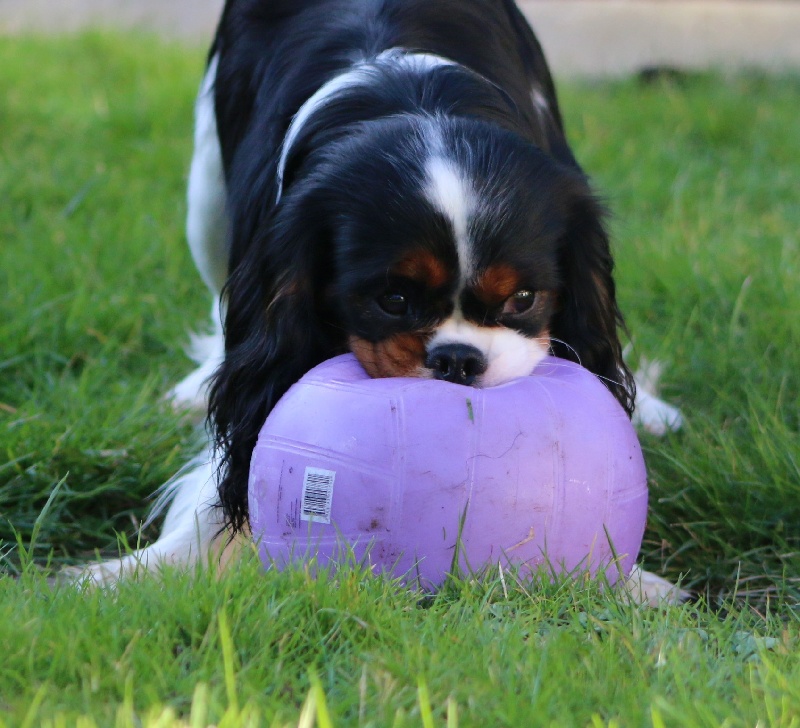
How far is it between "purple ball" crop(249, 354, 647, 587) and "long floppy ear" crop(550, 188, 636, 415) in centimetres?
39

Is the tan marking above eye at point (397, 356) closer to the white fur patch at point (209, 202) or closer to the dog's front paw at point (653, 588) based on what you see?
the dog's front paw at point (653, 588)

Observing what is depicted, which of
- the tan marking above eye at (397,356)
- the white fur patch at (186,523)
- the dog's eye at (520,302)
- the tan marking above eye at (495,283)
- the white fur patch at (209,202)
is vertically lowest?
the white fur patch at (186,523)

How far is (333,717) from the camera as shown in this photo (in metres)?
1.49

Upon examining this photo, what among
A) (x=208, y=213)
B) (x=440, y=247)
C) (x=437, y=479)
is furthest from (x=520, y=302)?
(x=208, y=213)

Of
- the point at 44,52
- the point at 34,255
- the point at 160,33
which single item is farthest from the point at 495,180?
the point at 160,33

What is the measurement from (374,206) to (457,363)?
31 cm

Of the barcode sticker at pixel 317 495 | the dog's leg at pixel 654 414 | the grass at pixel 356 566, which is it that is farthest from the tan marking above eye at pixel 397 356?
the dog's leg at pixel 654 414

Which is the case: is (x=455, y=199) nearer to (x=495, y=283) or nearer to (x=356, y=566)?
(x=495, y=283)

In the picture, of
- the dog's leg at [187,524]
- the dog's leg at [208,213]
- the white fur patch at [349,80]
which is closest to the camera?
the dog's leg at [187,524]

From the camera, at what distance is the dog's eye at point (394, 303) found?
6.95ft

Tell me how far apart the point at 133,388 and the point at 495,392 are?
138cm

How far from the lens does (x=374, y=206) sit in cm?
212

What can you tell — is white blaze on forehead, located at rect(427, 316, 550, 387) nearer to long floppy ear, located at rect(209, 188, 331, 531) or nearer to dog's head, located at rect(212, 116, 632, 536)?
dog's head, located at rect(212, 116, 632, 536)

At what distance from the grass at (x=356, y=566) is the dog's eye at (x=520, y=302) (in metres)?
0.52
